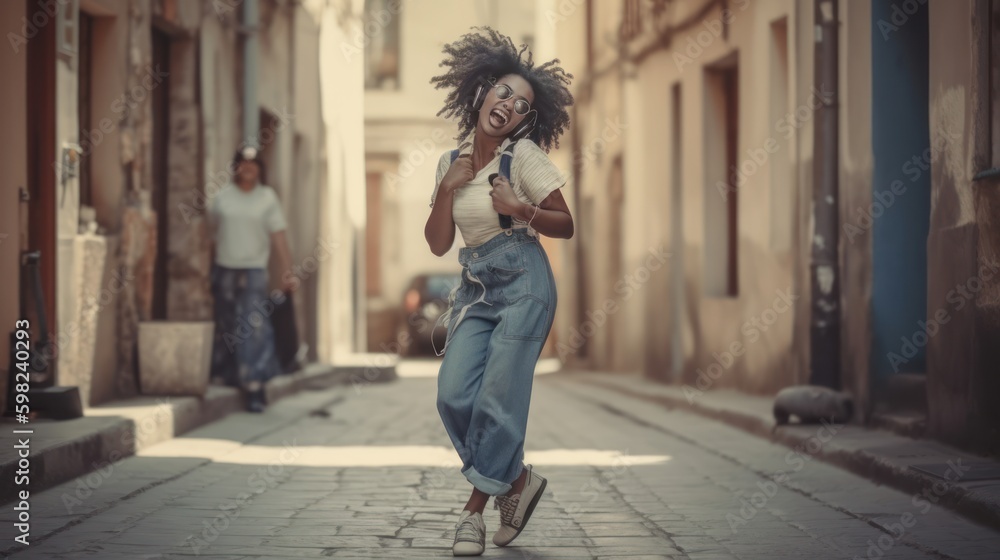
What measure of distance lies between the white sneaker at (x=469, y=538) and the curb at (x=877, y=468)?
6.56ft

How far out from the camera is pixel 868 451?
25.2 feet

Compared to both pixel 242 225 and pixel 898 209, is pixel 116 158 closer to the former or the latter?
pixel 242 225

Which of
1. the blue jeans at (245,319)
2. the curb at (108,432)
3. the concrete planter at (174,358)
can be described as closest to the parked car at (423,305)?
the blue jeans at (245,319)

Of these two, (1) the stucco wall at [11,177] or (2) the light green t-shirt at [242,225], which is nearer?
(1) the stucco wall at [11,177]

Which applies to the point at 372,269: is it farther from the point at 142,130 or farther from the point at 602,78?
the point at 142,130

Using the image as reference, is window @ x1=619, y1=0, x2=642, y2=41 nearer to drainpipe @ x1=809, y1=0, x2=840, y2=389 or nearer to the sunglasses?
drainpipe @ x1=809, y1=0, x2=840, y2=389

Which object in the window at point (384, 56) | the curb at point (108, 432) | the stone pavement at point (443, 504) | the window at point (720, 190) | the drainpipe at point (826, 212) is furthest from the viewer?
the window at point (384, 56)

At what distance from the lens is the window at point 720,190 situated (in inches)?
592

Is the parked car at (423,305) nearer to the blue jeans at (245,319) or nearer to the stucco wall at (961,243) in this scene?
the blue jeans at (245,319)

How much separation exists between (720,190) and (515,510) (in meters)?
9.86

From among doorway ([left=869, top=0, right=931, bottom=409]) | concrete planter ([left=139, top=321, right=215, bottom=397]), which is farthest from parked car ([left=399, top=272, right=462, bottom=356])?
doorway ([left=869, top=0, right=931, bottom=409])

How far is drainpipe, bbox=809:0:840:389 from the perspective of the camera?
995 cm

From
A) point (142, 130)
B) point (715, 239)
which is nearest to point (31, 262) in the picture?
point (142, 130)

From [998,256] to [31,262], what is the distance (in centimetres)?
505
